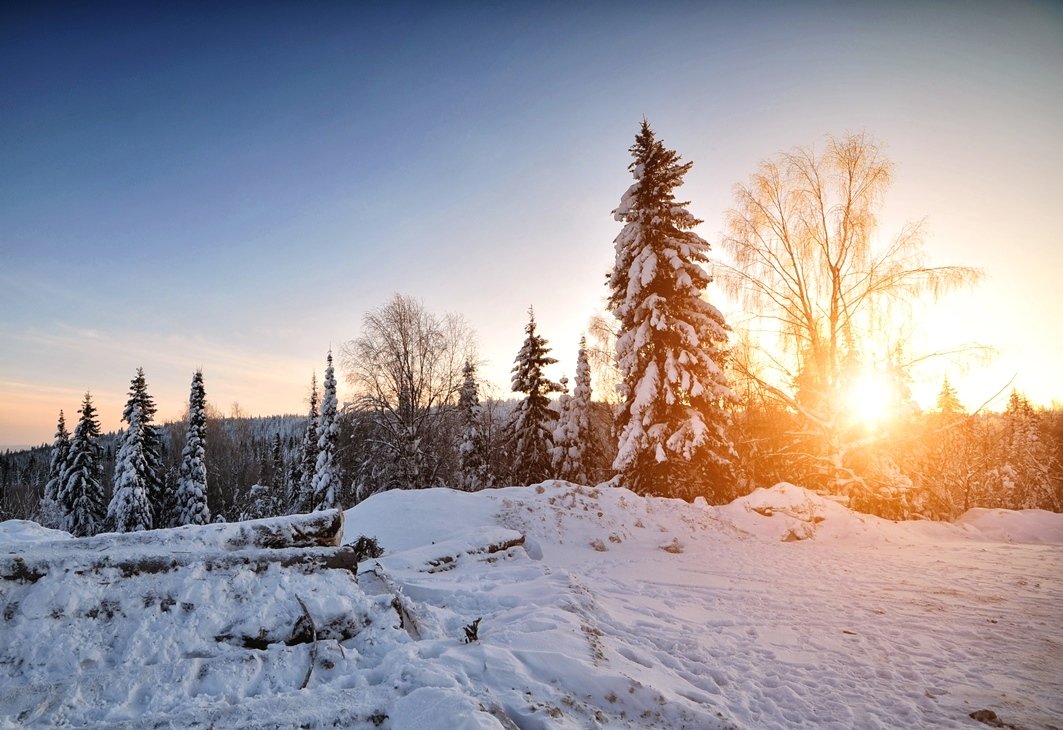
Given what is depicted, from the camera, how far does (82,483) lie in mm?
29781

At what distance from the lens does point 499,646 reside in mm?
3443

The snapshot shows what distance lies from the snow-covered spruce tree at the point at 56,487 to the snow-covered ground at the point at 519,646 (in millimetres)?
34657

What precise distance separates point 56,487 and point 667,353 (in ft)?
130

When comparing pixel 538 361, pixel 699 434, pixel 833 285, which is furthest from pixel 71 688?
pixel 538 361

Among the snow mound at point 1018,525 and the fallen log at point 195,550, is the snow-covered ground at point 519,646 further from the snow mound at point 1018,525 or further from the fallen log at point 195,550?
the snow mound at point 1018,525

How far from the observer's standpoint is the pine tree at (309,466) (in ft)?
101

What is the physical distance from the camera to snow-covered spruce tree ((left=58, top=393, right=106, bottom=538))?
29.6m

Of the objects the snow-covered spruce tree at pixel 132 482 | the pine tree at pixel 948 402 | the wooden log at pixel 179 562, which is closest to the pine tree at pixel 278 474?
the snow-covered spruce tree at pixel 132 482

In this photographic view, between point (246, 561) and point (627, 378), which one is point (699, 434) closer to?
point (627, 378)

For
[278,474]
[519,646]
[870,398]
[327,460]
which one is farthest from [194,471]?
[870,398]

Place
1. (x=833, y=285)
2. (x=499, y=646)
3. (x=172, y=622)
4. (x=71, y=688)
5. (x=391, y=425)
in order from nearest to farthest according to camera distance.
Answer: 1. (x=71, y=688)
2. (x=172, y=622)
3. (x=499, y=646)
4. (x=833, y=285)
5. (x=391, y=425)

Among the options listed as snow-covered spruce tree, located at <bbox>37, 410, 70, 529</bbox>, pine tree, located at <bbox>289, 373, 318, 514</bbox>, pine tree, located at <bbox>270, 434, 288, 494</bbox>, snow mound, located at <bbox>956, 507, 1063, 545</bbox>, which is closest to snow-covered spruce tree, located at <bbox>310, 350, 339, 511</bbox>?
pine tree, located at <bbox>289, 373, 318, 514</bbox>

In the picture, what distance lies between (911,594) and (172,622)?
7.95 m

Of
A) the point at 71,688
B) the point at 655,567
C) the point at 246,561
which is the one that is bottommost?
the point at 655,567
